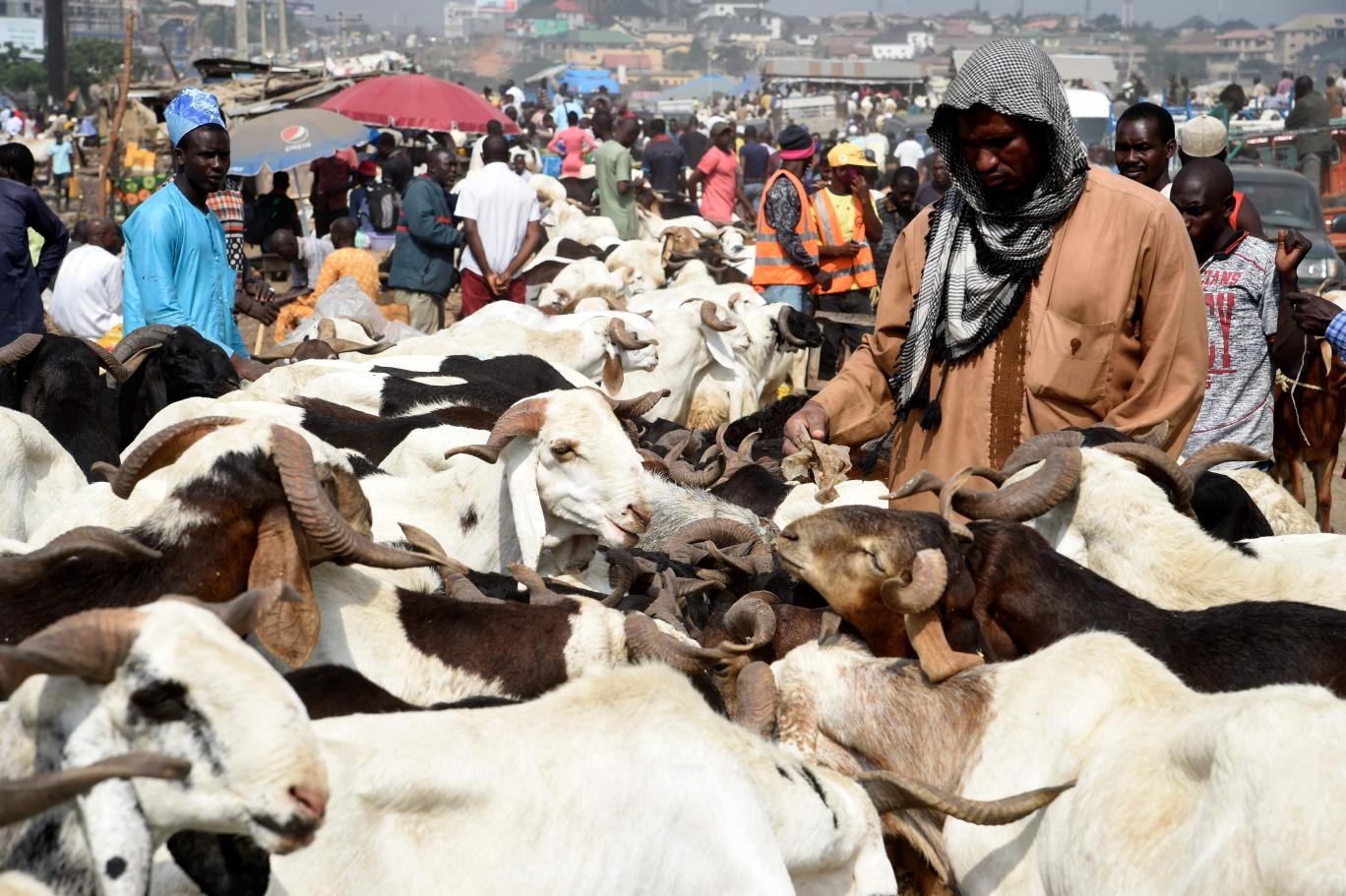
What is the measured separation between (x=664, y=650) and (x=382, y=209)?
50.7 ft

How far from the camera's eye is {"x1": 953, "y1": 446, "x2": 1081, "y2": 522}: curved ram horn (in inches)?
154

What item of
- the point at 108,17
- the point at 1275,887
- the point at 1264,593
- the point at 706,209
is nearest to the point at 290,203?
the point at 706,209

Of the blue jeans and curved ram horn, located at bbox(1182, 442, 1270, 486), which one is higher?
curved ram horn, located at bbox(1182, 442, 1270, 486)

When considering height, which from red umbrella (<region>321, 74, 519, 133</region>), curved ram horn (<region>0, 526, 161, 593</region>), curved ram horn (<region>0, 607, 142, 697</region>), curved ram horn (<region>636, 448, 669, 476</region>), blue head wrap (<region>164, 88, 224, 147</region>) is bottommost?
Answer: curved ram horn (<region>636, 448, 669, 476</region>)

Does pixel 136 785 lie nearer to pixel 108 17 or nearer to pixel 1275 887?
pixel 1275 887

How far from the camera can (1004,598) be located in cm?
362

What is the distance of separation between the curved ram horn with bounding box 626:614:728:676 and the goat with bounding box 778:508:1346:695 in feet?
0.98

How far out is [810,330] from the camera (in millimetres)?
10406

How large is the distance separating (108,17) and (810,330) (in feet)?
477

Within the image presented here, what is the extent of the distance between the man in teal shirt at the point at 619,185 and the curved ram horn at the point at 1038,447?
587 inches

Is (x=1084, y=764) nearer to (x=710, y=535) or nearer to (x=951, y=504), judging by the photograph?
(x=951, y=504)

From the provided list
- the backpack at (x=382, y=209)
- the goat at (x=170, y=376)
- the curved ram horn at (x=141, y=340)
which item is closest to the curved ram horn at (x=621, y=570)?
the goat at (x=170, y=376)

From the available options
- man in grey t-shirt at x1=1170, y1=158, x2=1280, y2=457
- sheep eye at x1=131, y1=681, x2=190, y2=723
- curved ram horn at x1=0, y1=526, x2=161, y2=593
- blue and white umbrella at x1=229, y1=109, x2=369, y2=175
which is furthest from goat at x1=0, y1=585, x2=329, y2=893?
blue and white umbrella at x1=229, y1=109, x2=369, y2=175

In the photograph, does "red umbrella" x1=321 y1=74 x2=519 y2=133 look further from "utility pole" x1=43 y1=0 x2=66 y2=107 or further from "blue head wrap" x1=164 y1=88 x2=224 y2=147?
"utility pole" x1=43 y1=0 x2=66 y2=107
